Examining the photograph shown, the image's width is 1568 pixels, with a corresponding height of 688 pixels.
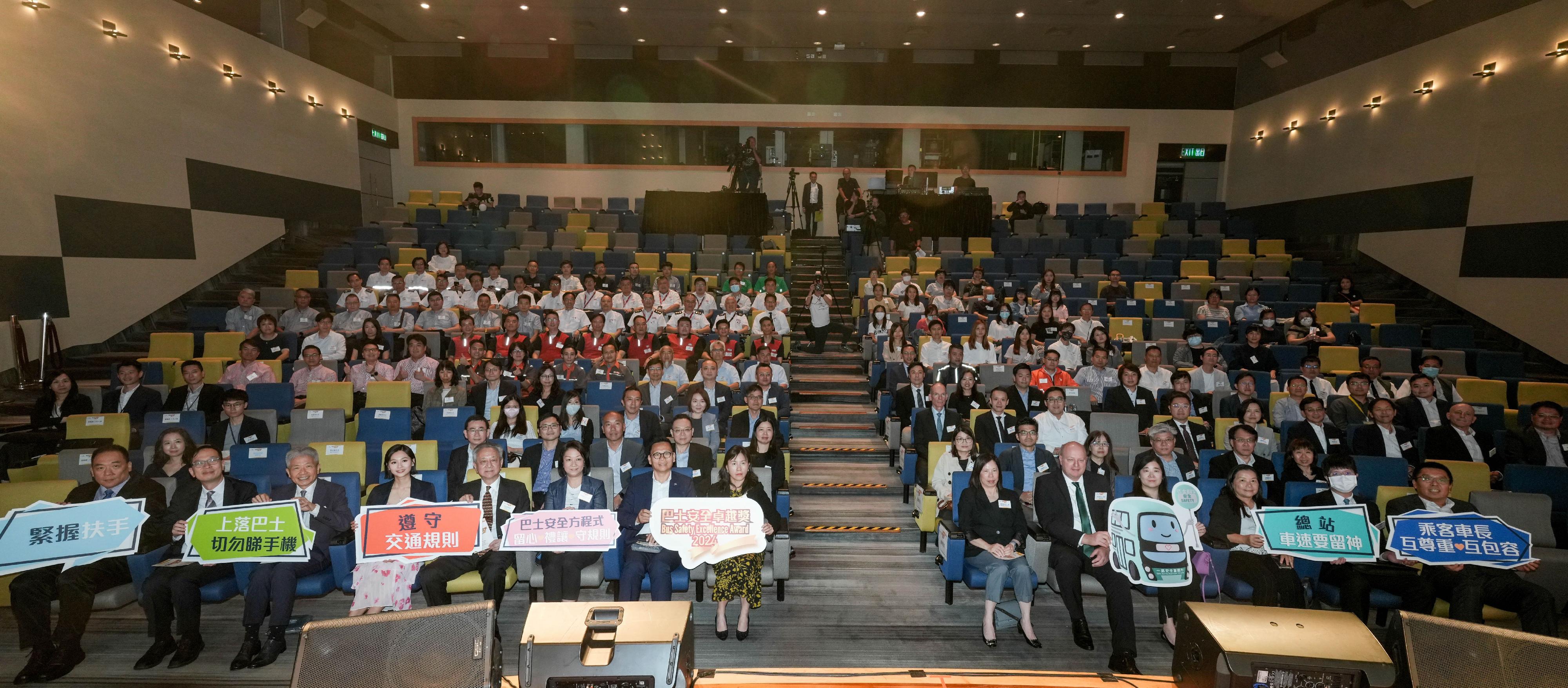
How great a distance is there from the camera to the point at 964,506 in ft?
13.4

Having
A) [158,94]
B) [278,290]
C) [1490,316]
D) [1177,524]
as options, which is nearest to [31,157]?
[158,94]

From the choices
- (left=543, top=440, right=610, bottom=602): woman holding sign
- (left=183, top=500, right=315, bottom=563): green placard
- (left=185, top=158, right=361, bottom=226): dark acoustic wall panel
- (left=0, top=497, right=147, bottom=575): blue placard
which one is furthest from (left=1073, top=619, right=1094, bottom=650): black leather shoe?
(left=185, top=158, right=361, bottom=226): dark acoustic wall panel

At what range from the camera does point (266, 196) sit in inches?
435

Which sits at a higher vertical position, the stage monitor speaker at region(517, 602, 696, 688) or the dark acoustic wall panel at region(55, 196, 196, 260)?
the dark acoustic wall panel at region(55, 196, 196, 260)

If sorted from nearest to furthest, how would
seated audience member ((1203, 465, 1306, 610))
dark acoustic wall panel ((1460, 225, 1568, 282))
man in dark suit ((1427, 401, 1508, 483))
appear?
seated audience member ((1203, 465, 1306, 610)), man in dark suit ((1427, 401, 1508, 483)), dark acoustic wall panel ((1460, 225, 1568, 282))

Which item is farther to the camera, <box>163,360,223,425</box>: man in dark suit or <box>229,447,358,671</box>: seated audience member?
<box>163,360,223,425</box>: man in dark suit

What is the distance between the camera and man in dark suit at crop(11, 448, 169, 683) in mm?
3459

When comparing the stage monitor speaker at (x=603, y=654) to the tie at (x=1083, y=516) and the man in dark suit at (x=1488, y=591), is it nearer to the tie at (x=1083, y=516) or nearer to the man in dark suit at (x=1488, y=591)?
the tie at (x=1083, y=516)

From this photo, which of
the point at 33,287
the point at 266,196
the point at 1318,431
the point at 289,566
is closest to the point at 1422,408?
the point at 1318,431

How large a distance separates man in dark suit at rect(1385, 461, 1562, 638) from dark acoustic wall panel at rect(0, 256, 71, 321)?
Result: 12.4 meters

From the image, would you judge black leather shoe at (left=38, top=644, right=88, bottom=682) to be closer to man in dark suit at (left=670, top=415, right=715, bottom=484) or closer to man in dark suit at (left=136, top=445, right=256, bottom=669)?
man in dark suit at (left=136, top=445, right=256, bottom=669)

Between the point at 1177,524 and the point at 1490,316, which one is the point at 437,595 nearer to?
the point at 1177,524

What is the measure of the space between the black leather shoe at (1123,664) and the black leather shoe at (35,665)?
18.2 ft

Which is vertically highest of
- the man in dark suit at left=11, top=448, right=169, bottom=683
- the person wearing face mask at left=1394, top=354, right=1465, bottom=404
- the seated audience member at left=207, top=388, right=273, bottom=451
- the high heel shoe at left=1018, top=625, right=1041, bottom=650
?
the person wearing face mask at left=1394, top=354, right=1465, bottom=404
